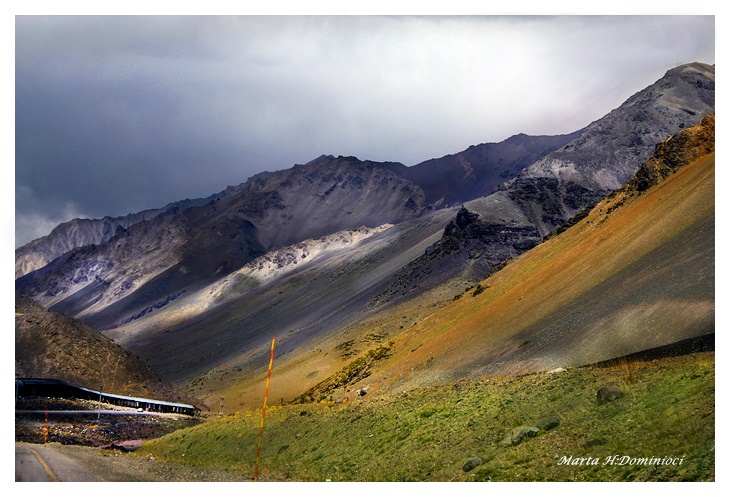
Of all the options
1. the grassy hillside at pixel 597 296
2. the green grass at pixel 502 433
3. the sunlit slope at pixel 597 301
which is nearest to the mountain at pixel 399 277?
the grassy hillside at pixel 597 296

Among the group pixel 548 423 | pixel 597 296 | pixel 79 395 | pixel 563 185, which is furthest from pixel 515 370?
pixel 563 185

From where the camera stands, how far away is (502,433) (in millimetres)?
19547

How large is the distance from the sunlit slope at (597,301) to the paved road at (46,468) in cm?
1372

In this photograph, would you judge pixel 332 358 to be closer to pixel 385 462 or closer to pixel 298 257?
pixel 385 462

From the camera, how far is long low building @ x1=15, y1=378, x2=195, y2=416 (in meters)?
41.3

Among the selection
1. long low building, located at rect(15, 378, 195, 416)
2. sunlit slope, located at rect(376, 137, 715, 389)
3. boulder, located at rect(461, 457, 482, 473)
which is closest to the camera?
boulder, located at rect(461, 457, 482, 473)

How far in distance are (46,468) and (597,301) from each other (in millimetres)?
19554

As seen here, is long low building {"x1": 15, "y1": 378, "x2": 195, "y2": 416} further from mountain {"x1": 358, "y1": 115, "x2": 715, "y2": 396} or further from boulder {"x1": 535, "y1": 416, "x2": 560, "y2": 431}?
boulder {"x1": 535, "y1": 416, "x2": 560, "y2": 431}

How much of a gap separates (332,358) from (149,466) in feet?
131

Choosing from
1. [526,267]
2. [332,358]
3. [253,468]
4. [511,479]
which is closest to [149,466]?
[253,468]

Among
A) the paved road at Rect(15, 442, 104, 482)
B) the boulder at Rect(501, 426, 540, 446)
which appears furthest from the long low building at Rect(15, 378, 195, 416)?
the boulder at Rect(501, 426, 540, 446)

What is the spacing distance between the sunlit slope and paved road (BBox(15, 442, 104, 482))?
13722 millimetres

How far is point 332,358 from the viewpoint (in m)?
63.2
